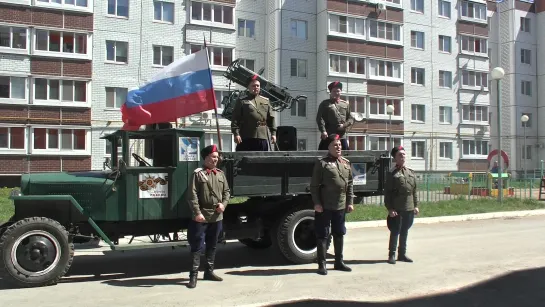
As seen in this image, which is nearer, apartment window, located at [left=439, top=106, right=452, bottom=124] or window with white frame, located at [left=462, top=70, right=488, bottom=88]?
apartment window, located at [left=439, top=106, right=452, bottom=124]

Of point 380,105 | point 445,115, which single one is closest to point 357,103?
point 380,105

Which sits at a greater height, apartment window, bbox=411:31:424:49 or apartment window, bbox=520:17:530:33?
apartment window, bbox=520:17:530:33

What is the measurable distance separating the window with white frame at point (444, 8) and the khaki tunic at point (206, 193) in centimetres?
4199

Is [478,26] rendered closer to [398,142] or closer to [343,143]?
[398,142]

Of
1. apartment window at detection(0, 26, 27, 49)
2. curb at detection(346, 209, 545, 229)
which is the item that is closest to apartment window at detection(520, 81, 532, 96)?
curb at detection(346, 209, 545, 229)

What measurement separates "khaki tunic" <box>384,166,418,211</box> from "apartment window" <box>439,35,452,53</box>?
128ft

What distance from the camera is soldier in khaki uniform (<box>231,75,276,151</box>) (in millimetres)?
7875

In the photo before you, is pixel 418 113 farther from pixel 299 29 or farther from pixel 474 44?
pixel 299 29

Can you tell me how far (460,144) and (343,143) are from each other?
125 ft

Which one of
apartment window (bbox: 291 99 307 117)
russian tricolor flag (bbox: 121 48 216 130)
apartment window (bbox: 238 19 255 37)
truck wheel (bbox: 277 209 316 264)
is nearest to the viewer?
russian tricolor flag (bbox: 121 48 216 130)

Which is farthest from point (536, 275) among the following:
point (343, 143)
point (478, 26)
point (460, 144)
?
point (478, 26)

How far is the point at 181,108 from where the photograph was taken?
24.1ft

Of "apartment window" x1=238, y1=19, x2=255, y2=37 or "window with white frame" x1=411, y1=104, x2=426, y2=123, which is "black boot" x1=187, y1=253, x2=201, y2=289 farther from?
"window with white frame" x1=411, y1=104, x2=426, y2=123

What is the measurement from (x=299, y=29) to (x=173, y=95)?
3190 cm
